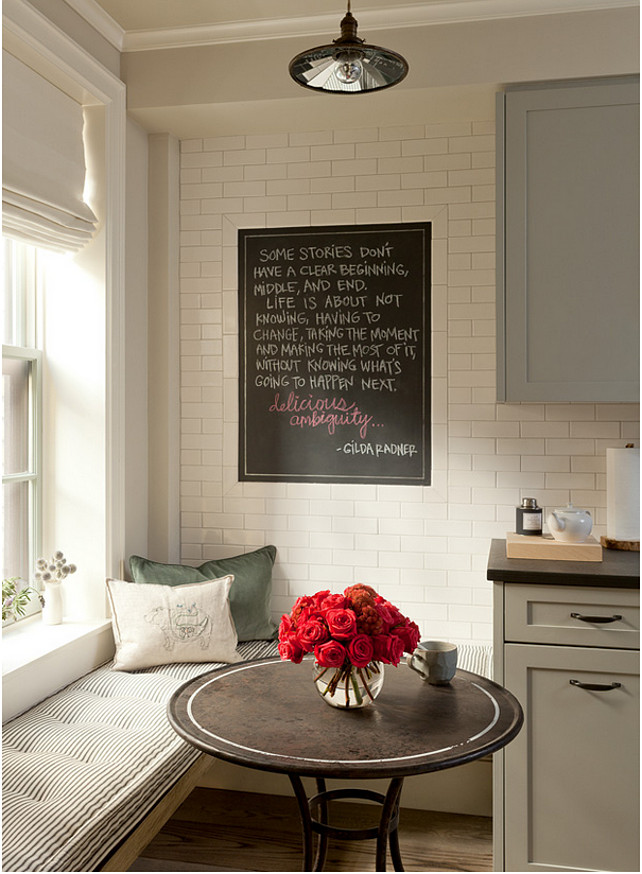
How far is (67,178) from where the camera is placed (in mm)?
2807

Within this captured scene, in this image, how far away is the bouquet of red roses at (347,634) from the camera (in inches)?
69.6

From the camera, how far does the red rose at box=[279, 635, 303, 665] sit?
1.82m

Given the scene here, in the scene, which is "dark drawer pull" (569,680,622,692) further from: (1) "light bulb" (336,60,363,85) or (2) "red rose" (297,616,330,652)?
(1) "light bulb" (336,60,363,85)

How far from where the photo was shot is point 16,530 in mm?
2879

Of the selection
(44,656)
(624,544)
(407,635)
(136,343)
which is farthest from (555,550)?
(136,343)

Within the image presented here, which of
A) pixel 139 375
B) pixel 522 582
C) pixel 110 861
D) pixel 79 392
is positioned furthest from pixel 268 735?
pixel 139 375

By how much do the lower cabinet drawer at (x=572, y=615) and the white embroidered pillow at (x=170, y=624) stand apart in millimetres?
1057

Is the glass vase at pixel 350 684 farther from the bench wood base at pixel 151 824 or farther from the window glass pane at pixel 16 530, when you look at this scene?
the window glass pane at pixel 16 530

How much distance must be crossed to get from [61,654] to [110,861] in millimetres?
947

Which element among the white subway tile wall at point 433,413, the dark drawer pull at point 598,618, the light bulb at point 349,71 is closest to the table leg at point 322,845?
the dark drawer pull at point 598,618

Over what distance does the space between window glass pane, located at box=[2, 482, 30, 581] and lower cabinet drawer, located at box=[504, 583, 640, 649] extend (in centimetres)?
179

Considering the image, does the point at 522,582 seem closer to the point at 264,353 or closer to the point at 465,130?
the point at 264,353

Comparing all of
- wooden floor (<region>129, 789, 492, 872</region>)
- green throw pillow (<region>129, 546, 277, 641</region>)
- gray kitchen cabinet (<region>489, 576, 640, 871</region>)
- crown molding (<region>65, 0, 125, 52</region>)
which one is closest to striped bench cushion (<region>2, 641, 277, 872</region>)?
green throw pillow (<region>129, 546, 277, 641</region>)

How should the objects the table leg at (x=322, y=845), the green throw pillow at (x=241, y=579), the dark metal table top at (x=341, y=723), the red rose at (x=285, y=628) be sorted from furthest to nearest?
1. the green throw pillow at (x=241, y=579)
2. the table leg at (x=322, y=845)
3. the red rose at (x=285, y=628)
4. the dark metal table top at (x=341, y=723)
